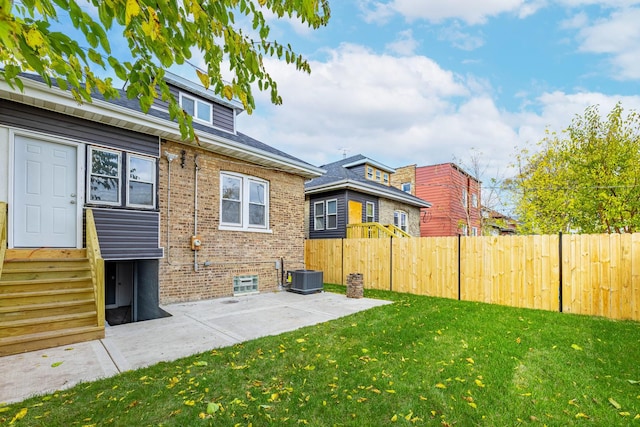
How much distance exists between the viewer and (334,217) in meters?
14.8

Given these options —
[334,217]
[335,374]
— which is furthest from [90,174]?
[334,217]

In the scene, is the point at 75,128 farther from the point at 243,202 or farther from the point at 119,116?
the point at 243,202

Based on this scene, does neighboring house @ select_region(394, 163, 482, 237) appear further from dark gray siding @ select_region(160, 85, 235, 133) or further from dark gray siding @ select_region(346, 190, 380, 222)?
dark gray siding @ select_region(160, 85, 235, 133)

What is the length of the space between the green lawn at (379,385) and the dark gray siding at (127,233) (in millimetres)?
3727

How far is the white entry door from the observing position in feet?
18.8

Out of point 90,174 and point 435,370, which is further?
point 90,174

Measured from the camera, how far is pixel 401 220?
17.8 metres

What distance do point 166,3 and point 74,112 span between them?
18.4 feet

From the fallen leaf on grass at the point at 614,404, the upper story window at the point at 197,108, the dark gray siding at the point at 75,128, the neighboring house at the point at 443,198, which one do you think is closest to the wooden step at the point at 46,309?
the dark gray siding at the point at 75,128

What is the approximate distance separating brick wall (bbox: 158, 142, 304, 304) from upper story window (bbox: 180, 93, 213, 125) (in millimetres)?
1974

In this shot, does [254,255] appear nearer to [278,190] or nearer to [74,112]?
[278,190]

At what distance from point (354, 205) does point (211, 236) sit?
7.62m

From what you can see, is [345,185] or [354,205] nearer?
[345,185]

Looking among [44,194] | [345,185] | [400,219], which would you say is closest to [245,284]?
[44,194]
